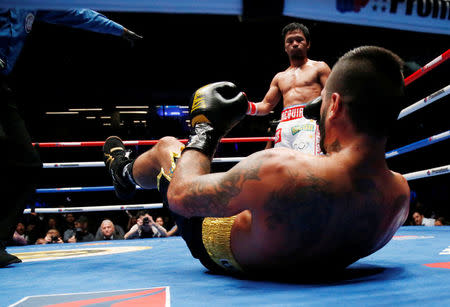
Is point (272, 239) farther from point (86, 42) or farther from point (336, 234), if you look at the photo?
point (86, 42)

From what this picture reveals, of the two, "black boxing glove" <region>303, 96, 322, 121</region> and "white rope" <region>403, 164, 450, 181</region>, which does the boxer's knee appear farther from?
"white rope" <region>403, 164, 450, 181</region>

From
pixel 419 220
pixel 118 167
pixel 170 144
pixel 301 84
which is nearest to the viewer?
pixel 170 144

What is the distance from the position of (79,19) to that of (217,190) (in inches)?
45.7

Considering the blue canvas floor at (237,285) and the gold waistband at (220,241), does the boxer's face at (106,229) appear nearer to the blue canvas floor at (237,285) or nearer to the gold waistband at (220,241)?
the blue canvas floor at (237,285)

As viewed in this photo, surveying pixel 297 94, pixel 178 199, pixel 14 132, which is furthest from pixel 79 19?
pixel 297 94

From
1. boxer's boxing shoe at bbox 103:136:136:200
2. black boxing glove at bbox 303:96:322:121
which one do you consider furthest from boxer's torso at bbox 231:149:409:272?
boxer's boxing shoe at bbox 103:136:136:200

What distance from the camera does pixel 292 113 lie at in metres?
3.01

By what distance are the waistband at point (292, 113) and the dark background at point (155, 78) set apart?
3734mm

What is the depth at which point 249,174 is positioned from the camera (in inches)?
39.6

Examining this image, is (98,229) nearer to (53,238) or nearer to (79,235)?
(79,235)

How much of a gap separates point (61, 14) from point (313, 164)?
1378 mm

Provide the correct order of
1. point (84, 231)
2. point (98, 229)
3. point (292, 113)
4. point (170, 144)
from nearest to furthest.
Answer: point (170, 144), point (292, 113), point (98, 229), point (84, 231)

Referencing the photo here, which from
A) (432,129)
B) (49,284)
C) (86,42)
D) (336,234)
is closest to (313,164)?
(336,234)

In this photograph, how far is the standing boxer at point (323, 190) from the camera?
3.27 feet
